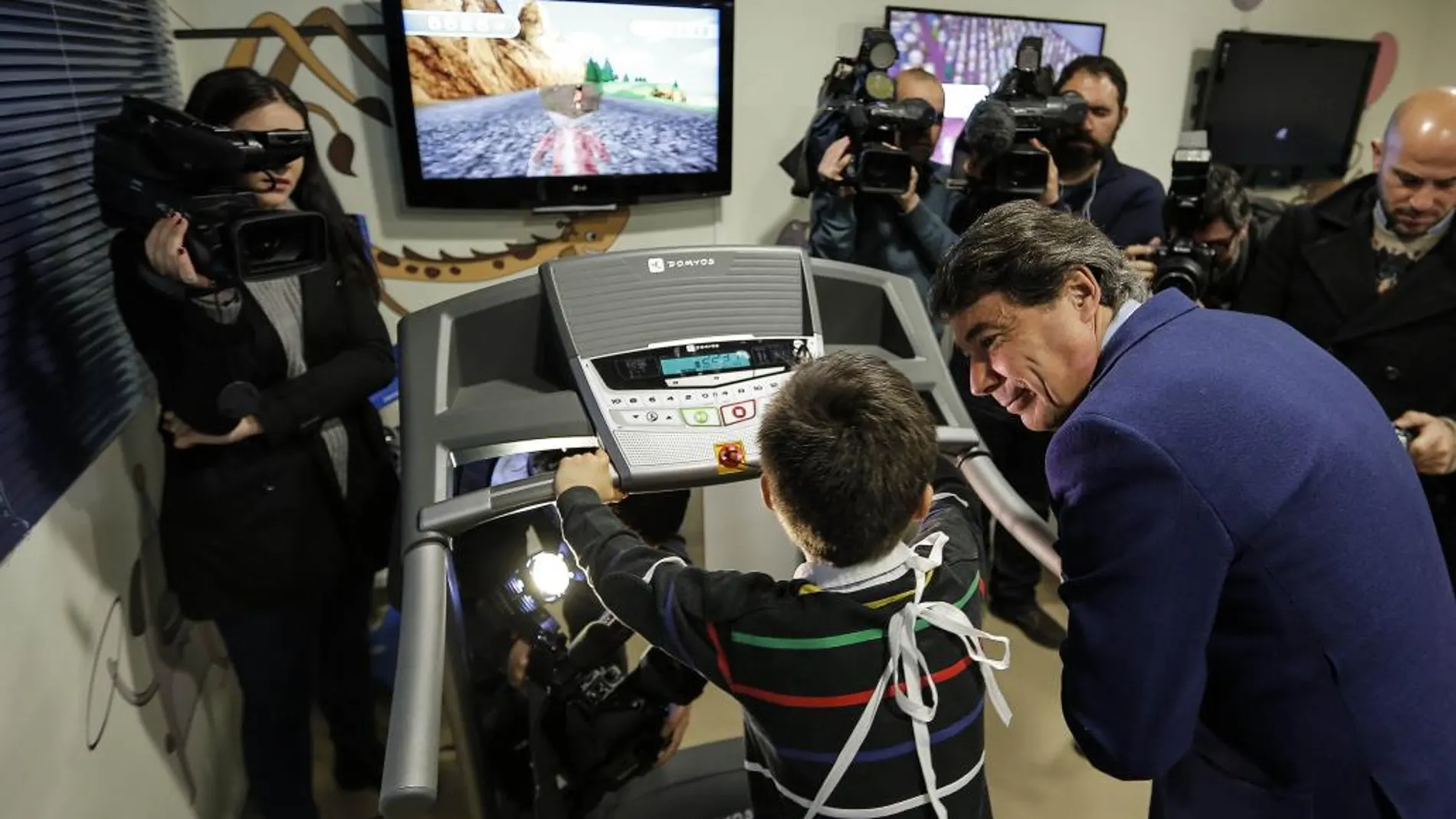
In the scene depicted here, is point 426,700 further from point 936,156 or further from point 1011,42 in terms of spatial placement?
point 1011,42

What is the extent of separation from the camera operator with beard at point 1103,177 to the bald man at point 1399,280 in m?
0.45

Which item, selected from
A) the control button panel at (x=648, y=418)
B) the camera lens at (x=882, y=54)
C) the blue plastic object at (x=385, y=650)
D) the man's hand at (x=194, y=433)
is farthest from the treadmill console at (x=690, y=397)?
the blue plastic object at (x=385, y=650)

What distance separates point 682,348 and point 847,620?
1.94ft

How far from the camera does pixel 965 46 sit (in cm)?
333

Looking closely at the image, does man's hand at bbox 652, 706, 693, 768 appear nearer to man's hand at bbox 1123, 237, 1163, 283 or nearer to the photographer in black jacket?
the photographer in black jacket

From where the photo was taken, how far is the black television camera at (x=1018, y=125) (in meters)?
1.94

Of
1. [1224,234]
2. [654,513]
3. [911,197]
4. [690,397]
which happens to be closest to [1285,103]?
[1224,234]

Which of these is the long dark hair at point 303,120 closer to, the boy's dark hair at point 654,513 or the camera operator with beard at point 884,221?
the boy's dark hair at point 654,513

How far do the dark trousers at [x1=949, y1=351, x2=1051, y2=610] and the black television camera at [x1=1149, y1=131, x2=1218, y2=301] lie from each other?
617mm

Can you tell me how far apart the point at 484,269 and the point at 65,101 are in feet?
4.66

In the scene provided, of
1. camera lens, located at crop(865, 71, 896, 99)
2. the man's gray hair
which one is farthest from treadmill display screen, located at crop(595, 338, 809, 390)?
camera lens, located at crop(865, 71, 896, 99)

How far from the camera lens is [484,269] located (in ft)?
9.71

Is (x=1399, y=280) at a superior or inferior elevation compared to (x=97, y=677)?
superior

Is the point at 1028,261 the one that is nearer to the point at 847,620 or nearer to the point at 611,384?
the point at 847,620
